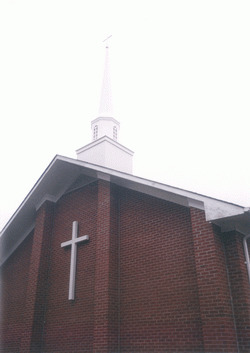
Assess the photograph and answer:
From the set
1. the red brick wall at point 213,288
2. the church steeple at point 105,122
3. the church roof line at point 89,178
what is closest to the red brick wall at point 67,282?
the church roof line at point 89,178

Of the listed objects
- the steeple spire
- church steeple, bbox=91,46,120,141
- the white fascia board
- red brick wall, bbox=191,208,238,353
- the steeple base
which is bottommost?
red brick wall, bbox=191,208,238,353

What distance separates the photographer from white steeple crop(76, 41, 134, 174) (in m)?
14.8

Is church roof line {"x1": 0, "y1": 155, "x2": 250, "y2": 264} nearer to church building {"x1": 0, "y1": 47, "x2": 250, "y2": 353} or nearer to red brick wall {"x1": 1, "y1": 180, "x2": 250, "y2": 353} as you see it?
church building {"x1": 0, "y1": 47, "x2": 250, "y2": 353}

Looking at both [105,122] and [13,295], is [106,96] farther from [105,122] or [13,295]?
[13,295]

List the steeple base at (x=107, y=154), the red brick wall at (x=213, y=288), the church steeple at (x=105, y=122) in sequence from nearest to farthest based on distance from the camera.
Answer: the red brick wall at (x=213, y=288)
the steeple base at (x=107, y=154)
the church steeple at (x=105, y=122)

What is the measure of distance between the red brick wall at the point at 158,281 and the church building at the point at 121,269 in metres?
0.02

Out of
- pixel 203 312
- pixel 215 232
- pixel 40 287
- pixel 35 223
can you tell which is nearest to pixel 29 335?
pixel 40 287

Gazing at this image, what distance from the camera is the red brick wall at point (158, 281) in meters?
7.77

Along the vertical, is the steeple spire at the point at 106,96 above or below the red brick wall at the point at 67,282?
above

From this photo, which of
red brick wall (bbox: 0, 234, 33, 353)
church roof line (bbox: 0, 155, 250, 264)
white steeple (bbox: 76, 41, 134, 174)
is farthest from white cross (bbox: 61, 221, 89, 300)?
white steeple (bbox: 76, 41, 134, 174)

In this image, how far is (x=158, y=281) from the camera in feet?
28.2

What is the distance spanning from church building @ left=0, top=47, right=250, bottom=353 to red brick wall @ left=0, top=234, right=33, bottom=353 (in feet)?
0.14

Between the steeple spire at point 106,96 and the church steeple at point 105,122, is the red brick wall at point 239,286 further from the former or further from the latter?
the steeple spire at point 106,96

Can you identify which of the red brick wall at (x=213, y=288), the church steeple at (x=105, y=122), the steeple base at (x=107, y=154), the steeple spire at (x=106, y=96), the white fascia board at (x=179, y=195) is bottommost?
the red brick wall at (x=213, y=288)
